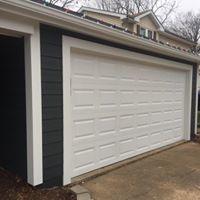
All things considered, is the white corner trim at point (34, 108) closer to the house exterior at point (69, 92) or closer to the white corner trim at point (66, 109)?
the house exterior at point (69, 92)

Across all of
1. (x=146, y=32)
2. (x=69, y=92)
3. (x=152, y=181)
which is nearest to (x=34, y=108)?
(x=69, y=92)

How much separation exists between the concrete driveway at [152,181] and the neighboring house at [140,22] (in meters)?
10.8

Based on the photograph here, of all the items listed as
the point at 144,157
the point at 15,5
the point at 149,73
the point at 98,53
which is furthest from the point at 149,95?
the point at 15,5

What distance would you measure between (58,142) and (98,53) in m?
1.72


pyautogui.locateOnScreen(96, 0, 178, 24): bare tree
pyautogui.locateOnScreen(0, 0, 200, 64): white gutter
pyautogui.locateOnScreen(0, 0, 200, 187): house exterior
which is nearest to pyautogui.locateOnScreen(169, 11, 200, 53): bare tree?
pyautogui.locateOnScreen(96, 0, 178, 24): bare tree

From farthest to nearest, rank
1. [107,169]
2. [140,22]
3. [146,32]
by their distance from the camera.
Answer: [146,32] < [140,22] < [107,169]

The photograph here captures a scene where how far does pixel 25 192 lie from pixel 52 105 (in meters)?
1.29

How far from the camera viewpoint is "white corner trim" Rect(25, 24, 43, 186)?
369cm

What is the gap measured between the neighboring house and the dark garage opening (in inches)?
457

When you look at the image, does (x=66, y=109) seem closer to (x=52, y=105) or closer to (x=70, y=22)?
(x=52, y=105)

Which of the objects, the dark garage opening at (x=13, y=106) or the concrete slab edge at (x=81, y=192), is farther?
the dark garage opening at (x=13, y=106)

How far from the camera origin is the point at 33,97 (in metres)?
3.72

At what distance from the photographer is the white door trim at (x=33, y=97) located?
12.0 ft

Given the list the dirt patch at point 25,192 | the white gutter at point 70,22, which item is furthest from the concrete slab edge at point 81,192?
the white gutter at point 70,22
